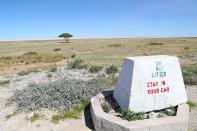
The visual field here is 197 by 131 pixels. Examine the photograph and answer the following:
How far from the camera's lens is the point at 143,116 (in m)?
3.84

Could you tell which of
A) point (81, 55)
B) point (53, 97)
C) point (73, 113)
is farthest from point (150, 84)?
point (81, 55)

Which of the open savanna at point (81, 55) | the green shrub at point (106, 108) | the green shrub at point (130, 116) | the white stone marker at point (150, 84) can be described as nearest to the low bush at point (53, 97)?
the green shrub at point (106, 108)

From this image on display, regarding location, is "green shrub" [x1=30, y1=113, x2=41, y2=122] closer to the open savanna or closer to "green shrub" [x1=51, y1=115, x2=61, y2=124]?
"green shrub" [x1=51, y1=115, x2=61, y2=124]

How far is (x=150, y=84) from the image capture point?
3889 mm

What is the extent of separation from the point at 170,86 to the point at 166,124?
4.37 feet

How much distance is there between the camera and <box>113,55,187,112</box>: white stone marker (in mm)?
3801

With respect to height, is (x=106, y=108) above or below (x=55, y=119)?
above

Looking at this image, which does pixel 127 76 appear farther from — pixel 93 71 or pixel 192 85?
pixel 93 71

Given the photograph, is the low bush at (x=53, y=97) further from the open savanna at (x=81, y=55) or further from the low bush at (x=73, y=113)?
the open savanna at (x=81, y=55)

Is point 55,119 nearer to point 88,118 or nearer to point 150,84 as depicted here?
point 88,118

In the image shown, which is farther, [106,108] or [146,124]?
[106,108]

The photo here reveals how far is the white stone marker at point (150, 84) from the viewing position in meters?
3.80

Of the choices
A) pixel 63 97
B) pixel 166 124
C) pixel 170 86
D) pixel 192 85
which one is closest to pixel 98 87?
pixel 63 97

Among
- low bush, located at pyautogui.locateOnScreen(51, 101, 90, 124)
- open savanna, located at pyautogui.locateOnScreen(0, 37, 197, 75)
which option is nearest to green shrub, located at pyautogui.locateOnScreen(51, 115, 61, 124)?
low bush, located at pyautogui.locateOnScreen(51, 101, 90, 124)
